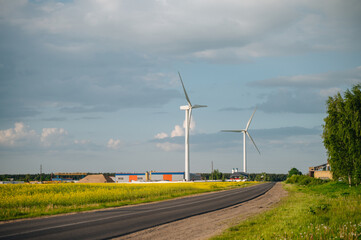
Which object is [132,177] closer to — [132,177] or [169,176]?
[132,177]

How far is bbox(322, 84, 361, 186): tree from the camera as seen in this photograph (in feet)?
142

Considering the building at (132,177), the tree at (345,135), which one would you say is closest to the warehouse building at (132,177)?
the building at (132,177)

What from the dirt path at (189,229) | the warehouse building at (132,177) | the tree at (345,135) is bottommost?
the warehouse building at (132,177)

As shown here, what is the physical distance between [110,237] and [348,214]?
455 inches

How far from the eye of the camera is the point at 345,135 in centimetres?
4419

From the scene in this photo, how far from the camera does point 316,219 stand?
49.5 ft

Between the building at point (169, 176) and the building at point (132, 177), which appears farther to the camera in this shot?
the building at point (132, 177)

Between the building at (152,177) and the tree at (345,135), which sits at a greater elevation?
the tree at (345,135)

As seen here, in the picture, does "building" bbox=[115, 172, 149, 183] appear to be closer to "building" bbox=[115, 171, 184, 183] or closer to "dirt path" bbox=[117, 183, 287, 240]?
"building" bbox=[115, 171, 184, 183]

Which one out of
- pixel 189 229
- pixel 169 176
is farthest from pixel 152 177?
A: pixel 189 229

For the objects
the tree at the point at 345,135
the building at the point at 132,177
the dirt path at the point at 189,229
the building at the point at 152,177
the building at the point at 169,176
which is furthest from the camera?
the building at the point at 132,177

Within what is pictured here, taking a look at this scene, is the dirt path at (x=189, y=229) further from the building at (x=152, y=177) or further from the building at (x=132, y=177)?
the building at (x=132, y=177)

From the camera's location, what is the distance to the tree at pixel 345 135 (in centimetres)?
4334

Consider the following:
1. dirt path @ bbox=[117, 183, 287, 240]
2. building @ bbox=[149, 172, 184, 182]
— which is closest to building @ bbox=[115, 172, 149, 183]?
building @ bbox=[149, 172, 184, 182]
